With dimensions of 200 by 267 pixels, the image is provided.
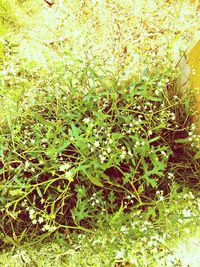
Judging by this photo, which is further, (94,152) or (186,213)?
(186,213)

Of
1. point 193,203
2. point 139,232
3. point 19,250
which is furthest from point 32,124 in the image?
point 193,203

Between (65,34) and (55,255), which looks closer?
(55,255)

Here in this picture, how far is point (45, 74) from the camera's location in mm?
2283

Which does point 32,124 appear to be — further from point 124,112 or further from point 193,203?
point 193,203

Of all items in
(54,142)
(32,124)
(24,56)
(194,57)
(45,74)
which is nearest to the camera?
(54,142)

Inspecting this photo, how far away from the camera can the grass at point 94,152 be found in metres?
1.79

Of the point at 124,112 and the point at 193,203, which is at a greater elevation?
the point at 124,112

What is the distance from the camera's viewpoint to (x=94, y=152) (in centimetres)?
178

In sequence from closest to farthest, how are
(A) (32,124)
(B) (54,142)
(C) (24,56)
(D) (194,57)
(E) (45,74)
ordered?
(B) (54,142), (D) (194,57), (A) (32,124), (E) (45,74), (C) (24,56)

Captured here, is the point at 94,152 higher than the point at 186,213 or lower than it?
higher

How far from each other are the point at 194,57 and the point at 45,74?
914 millimetres

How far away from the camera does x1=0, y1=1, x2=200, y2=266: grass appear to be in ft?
5.89

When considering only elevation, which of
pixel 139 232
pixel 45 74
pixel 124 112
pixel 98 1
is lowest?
pixel 139 232

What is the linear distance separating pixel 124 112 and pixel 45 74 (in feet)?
2.03
